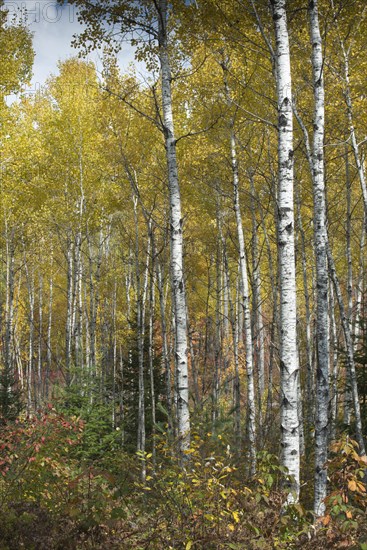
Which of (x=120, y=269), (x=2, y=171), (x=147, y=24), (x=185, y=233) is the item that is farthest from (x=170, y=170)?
(x=120, y=269)

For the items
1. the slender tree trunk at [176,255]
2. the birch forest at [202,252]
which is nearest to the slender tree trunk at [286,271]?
the birch forest at [202,252]

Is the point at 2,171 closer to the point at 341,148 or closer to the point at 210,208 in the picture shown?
the point at 210,208

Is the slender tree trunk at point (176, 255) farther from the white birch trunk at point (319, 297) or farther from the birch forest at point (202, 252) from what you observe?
the white birch trunk at point (319, 297)

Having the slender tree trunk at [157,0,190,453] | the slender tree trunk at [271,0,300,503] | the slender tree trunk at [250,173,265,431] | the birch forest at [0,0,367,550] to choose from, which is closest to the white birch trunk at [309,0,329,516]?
the birch forest at [0,0,367,550]

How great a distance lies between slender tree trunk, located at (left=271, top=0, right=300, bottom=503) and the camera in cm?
379

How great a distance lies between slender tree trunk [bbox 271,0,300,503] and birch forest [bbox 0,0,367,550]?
2cm

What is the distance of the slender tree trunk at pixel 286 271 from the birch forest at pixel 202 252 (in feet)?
0.05

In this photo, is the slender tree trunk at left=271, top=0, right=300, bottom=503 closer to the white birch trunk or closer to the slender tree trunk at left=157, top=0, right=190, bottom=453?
the white birch trunk

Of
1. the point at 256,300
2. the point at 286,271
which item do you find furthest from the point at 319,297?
the point at 256,300

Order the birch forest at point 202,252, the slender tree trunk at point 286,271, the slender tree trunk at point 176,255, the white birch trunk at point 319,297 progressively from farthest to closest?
the slender tree trunk at point 176,255
the white birch trunk at point 319,297
the slender tree trunk at point 286,271
the birch forest at point 202,252

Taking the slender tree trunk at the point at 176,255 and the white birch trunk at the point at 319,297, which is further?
the slender tree trunk at the point at 176,255

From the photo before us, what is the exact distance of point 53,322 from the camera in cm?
2684

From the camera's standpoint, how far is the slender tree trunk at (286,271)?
3.79m

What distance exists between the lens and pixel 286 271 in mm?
4055
